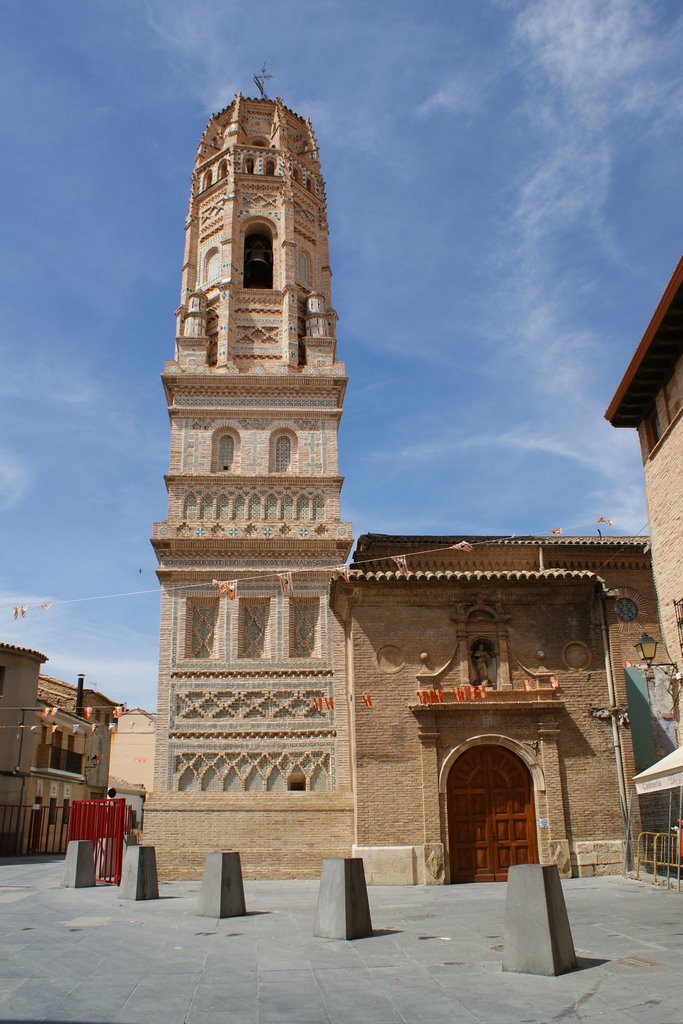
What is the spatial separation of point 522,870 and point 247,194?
1039 inches

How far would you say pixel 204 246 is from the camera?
28750 millimetres

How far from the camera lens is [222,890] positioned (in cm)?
1128

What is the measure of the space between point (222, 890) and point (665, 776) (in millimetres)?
6948

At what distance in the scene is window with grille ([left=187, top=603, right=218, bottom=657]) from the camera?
2212 centimetres

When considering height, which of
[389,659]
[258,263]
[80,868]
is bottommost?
[80,868]

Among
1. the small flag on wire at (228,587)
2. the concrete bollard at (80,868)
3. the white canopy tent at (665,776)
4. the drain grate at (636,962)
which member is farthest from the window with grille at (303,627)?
the drain grate at (636,962)

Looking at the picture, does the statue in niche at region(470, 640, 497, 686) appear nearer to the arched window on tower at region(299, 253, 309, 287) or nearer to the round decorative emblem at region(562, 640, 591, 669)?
the round decorative emblem at region(562, 640, 591, 669)

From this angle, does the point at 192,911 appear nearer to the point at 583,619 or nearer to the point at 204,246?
the point at 583,619

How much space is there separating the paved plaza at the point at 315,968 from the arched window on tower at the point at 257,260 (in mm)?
21716

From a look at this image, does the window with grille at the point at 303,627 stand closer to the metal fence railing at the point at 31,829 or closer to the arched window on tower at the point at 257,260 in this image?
the arched window on tower at the point at 257,260

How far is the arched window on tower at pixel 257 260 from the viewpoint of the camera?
2897cm

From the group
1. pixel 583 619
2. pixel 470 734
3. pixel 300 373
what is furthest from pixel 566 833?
pixel 300 373

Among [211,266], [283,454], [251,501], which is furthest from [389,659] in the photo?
[211,266]

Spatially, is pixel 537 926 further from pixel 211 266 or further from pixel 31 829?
pixel 31 829
